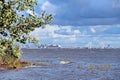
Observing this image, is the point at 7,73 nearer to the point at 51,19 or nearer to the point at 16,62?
the point at 16,62

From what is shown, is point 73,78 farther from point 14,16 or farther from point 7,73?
point 14,16

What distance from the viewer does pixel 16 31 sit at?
2419 cm

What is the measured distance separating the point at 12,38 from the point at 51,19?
282 centimetres

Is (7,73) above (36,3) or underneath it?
underneath

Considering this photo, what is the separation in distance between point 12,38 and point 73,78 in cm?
4963

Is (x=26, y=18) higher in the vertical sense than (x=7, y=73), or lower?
higher

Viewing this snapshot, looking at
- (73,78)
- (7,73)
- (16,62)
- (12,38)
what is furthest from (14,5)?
(16,62)

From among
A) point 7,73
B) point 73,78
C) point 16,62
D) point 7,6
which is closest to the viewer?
point 7,6

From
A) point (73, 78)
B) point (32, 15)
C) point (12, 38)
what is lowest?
point (73, 78)

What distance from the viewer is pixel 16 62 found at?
302 feet

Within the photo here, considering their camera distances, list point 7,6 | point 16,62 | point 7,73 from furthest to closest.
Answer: point 16,62, point 7,73, point 7,6

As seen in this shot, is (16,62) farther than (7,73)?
Yes

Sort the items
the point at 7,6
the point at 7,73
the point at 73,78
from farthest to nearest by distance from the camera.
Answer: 1. the point at 7,73
2. the point at 73,78
3. the point at 7,6

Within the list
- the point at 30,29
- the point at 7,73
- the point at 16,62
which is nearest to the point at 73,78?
the point at 7,73
